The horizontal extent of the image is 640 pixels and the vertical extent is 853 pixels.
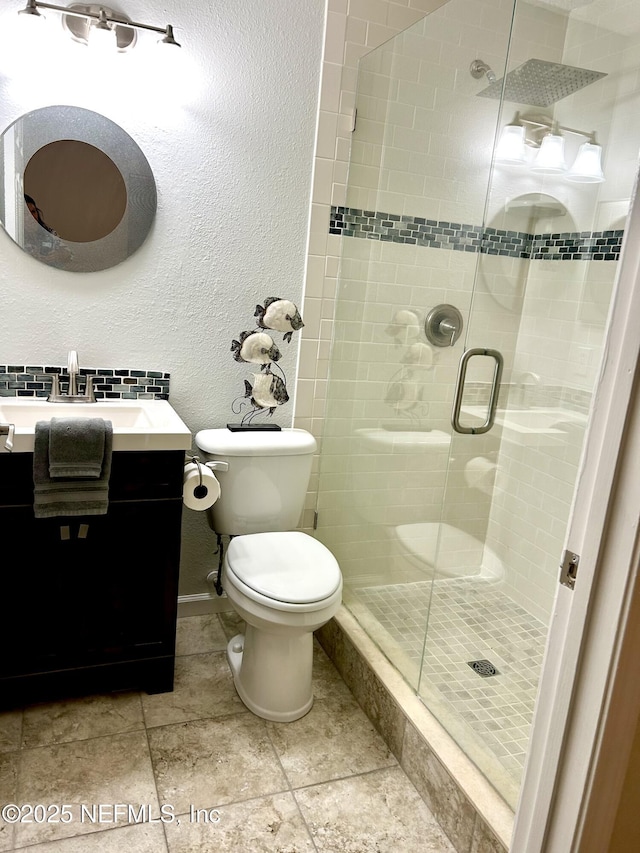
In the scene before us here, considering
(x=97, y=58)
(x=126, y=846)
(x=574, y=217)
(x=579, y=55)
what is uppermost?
(x=579, y=55)

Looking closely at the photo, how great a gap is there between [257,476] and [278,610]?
0.54 meters

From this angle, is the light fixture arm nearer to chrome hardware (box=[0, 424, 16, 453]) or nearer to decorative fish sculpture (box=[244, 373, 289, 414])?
decorative fish sculpture (box=[244, 373, 289, 414])

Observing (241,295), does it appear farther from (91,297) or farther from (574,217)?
(574,217)

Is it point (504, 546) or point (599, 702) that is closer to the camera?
point (599, 702)

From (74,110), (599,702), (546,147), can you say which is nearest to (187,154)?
(74,110)

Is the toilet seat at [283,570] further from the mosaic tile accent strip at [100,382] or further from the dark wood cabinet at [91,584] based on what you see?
the mosaic tile accent strip at [100,382]

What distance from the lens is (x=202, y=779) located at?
181 centimetres

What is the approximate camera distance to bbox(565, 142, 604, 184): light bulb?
2109 mm

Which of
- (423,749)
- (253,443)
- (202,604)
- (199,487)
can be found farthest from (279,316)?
(423,749)

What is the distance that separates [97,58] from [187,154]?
1.29 feet

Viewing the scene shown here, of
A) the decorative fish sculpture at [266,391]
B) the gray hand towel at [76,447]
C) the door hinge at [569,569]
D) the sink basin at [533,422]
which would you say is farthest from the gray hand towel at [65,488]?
the door hinge at [569,569]

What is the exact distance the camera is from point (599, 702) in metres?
0.94

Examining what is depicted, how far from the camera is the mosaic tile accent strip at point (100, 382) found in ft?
7.19

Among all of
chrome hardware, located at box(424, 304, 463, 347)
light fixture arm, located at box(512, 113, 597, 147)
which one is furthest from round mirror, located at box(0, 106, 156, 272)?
light fixture arm, located at box(512, 113, 597, 147)
